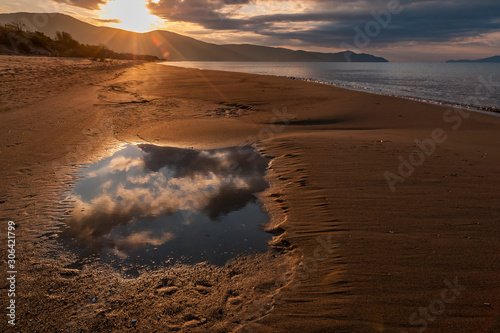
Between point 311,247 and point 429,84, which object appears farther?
point 429,84

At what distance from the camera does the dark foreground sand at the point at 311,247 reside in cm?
296

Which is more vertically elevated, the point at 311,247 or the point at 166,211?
the point at 311,247

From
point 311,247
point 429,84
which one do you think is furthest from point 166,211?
point 429,84

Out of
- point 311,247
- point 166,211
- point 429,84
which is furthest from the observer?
point 429,84

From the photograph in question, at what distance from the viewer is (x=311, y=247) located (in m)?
4.13

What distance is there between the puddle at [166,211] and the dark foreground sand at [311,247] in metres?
0.26

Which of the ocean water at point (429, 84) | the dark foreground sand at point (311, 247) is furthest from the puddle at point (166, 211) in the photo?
the ocean water at point (429, 84)

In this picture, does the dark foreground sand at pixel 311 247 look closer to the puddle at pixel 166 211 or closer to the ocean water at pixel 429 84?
the puddle at pixel 166 211

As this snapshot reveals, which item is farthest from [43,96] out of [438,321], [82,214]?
[438,321]

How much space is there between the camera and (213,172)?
702 centimetres

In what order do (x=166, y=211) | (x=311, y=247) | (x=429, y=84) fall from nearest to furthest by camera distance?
(x=311, y=247) < (x=166, y=211) < (x=429, y=84)

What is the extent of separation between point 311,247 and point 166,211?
8.16 feet

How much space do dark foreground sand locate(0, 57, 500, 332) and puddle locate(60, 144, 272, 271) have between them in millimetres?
260

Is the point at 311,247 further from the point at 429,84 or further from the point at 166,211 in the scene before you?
A: the point at 429,84
